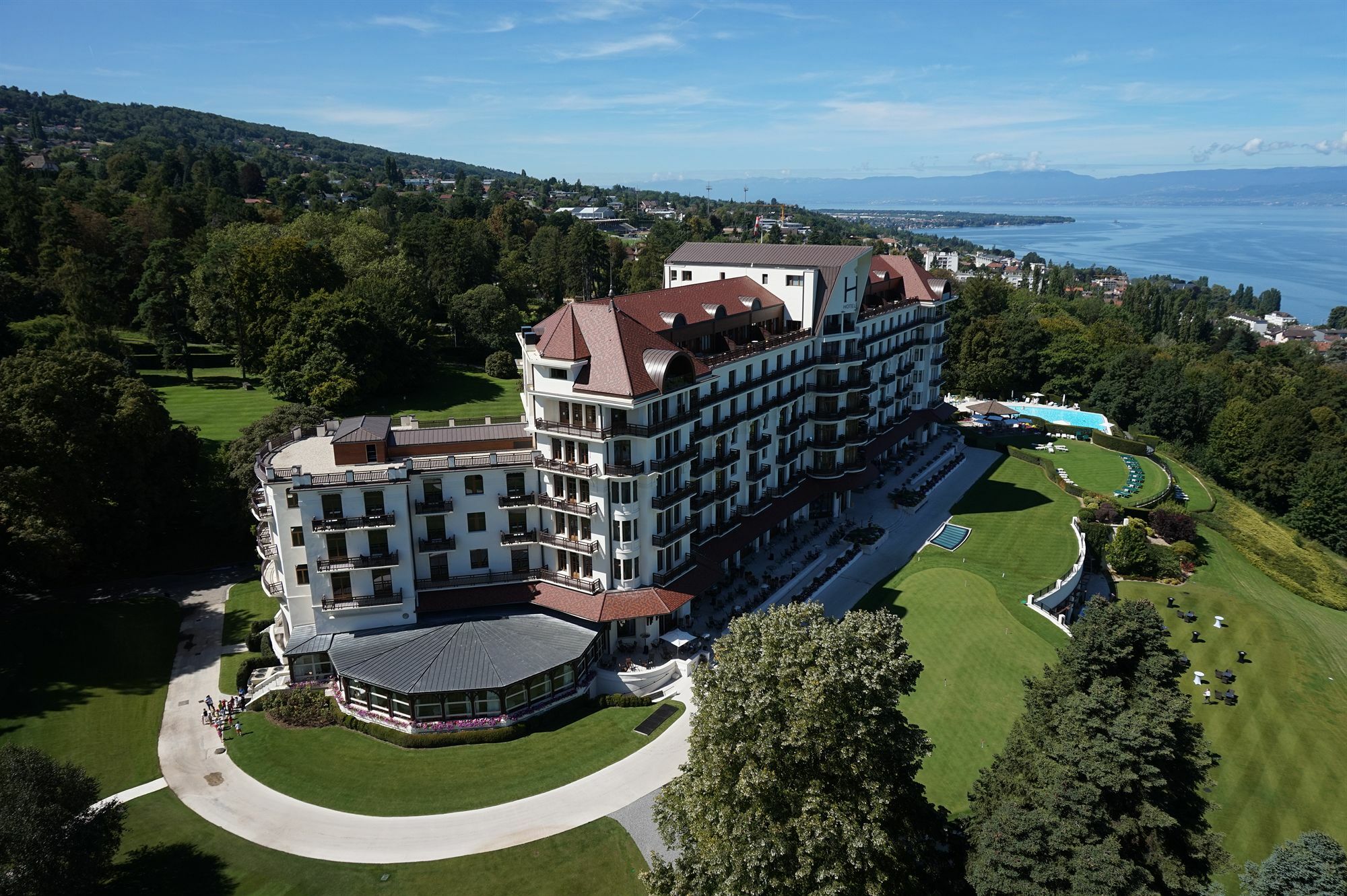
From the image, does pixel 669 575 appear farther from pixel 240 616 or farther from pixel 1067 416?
pixel 1067 416

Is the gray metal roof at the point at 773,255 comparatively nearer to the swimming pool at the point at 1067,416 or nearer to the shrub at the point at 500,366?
the shrub at the point at 500,366

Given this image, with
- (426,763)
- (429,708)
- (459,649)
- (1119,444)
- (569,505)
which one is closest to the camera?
Result: (426,763)

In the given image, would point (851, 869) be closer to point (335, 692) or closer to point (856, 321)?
point (335, 692)

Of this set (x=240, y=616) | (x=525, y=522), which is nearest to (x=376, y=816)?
(x=525, y=522)

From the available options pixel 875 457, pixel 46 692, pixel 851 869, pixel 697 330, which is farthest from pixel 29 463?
pixel 875 457

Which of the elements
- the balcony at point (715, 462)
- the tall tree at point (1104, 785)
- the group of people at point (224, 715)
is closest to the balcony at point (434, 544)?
the group of people at point (224, 715)

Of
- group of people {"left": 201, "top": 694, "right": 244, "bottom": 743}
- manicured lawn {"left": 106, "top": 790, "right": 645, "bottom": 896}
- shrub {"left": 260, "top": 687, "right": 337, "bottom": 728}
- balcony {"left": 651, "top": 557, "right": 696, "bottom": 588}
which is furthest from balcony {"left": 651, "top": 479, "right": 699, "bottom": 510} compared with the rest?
group of people {"left": 201, "top": 694, "right": 244, "bottom": 743}
